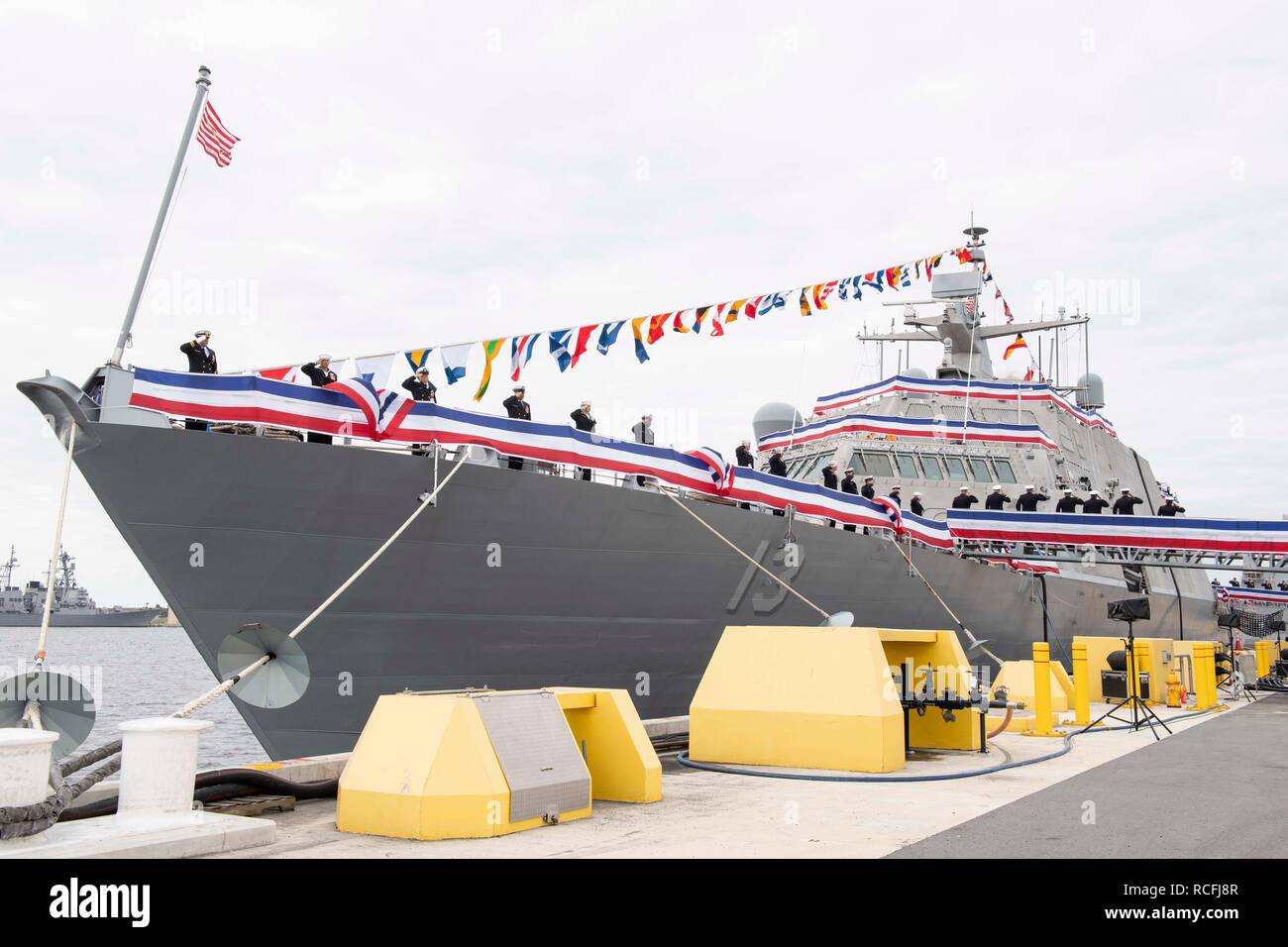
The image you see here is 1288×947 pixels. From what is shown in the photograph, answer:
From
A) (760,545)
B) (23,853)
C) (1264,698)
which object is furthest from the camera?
(1264,698)

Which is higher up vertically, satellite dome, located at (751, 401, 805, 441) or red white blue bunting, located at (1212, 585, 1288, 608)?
satellite dome, located at (751, 401, 805, 441)

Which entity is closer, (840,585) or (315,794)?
(315,794)

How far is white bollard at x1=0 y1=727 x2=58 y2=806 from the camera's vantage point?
14.3 ft

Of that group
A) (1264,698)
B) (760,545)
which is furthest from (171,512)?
(1264,698)

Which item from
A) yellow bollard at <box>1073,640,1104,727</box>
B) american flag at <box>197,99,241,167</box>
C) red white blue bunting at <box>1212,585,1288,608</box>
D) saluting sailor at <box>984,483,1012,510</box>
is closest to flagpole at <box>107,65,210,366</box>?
american flag at <box>197,99,241,167</box>

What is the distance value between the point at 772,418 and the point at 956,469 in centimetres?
554

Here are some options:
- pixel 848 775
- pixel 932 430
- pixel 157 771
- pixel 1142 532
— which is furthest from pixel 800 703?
pixel 932 430

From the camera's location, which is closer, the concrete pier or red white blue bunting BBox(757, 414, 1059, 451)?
the concrete pier

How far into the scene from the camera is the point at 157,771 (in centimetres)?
488

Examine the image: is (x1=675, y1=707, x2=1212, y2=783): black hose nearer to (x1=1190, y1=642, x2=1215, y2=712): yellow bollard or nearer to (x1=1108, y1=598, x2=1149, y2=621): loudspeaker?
(x1=1108, y1=598, x2=1149, y2=621): loudspeaker

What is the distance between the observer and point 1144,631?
26125 mm

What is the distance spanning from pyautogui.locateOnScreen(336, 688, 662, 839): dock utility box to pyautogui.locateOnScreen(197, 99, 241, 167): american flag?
217 inches
